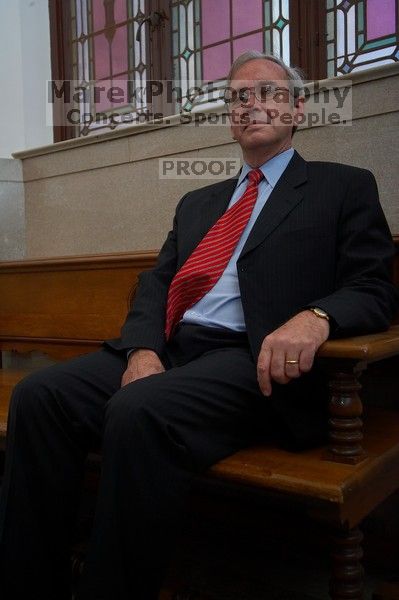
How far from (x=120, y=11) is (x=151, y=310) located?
8.77 ft

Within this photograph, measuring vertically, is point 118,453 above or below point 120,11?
below

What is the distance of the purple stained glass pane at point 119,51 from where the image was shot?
3.82m

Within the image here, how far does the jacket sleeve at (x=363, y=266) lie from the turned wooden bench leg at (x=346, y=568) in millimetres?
498

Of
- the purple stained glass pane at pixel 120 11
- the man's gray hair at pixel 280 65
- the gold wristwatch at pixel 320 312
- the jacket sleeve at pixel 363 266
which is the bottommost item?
the gold wristwatch at pixel 320 312

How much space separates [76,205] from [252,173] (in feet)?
5.68

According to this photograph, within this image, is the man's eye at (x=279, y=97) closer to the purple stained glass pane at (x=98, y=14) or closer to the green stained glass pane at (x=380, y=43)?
the green stained glass pane at (x=380, y=43)

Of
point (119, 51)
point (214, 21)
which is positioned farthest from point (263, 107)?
point (119, 51)

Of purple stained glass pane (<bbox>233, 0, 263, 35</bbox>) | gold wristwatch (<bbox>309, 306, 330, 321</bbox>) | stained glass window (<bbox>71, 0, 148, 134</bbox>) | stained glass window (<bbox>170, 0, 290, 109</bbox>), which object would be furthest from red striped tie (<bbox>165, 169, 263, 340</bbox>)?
stained glass window (<bbox>71, 0, 148, 134</bbox>)

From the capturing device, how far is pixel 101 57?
155 inches

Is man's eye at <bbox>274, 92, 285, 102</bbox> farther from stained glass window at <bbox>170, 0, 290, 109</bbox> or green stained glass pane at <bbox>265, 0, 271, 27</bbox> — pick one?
green stained glass pane at <bbox>265, 0, 271, 27</bbox>

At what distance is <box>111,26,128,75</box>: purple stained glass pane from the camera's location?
3824mm

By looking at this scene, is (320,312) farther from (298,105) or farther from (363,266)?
(298,105)

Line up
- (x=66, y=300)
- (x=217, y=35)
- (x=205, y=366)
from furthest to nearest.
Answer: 1. (x=217, y=35)
2. (x=66, y=300)
3. (x=205, y=366)

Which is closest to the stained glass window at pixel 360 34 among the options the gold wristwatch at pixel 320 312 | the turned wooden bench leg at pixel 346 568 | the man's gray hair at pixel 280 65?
the man's gray hair at pixel 280 65
